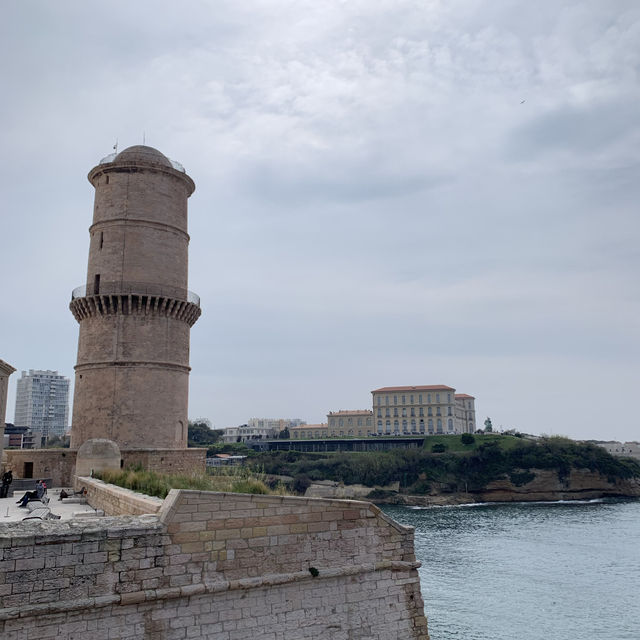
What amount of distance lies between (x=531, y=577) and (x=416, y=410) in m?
75.1

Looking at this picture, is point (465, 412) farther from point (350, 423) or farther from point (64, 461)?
point (64, 461)

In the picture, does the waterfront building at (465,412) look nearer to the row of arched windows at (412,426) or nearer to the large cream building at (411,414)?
the large cream building at (411,414)

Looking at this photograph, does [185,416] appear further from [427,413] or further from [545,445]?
[427,413]

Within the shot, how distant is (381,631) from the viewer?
381 inches

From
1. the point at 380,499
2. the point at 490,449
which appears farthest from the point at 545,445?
the point at 380,499

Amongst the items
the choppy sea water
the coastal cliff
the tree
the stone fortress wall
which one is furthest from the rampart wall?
the tree

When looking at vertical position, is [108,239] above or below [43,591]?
above

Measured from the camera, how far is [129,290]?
67.4 feet

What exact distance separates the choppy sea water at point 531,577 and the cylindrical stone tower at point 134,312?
13.4 meters

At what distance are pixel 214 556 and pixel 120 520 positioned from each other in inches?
59.0

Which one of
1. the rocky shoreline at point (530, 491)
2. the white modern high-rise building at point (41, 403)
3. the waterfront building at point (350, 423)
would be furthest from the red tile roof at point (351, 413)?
the white modern high-rise building at point (41, 403)

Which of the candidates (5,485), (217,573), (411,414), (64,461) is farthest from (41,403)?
(217,573)

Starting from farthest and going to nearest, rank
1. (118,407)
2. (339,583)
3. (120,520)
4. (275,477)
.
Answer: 1. (275,477)
2. (118,407)
3. (339,583)
4. (120,520)

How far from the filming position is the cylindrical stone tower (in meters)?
20.3
